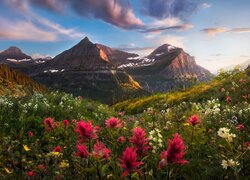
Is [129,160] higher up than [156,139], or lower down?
higher up

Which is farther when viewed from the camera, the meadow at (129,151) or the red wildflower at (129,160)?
the meadow at (129,151)

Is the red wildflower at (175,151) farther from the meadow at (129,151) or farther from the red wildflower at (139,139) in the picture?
the red wildflower at (139,139)

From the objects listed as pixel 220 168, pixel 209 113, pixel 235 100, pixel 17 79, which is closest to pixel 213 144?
pixel 220 168

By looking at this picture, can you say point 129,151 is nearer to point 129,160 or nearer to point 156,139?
point 129,160

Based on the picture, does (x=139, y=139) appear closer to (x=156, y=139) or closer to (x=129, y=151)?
(x=129, y=151)

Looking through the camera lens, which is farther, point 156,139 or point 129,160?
point 156,139

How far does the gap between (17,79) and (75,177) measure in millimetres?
168080

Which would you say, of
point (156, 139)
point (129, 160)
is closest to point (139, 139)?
point (129, 160)

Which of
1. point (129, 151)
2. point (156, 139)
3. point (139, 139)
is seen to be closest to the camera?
point (129, 151)

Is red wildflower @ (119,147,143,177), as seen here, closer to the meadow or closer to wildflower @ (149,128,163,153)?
the meadow

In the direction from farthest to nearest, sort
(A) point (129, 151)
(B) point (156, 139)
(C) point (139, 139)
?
1. (B) point (156, 139)
2. (C) point (139, 139)
3. (A) point (129, 151)

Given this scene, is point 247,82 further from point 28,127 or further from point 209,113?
point 28,127

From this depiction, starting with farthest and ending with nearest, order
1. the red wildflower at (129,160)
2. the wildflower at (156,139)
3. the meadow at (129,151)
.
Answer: the wildflower at (156,139) → the meadow at (129,151) → the red wildflower at (129,160)

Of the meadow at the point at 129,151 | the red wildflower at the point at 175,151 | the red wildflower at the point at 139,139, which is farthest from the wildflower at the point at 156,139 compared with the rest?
the red wildflower at the point at 175,151
